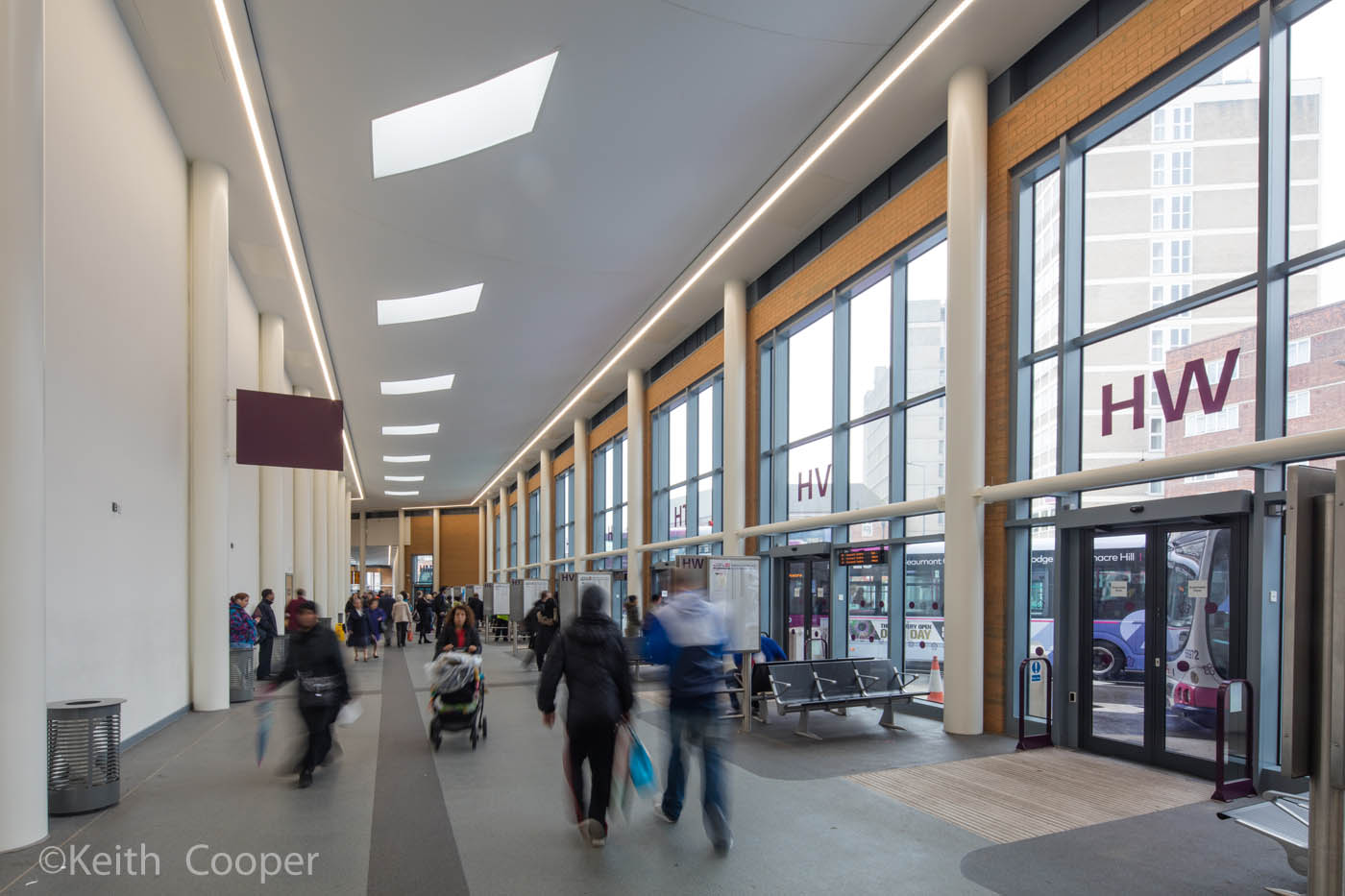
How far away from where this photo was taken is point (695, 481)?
19.1m

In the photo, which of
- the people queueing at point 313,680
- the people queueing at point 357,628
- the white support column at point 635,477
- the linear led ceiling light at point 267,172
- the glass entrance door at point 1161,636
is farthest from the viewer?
the white support column at point 635,477

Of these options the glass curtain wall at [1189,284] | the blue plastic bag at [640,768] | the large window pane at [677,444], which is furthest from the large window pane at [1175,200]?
the large window pane at [677,444]

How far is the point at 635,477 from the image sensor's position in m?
21.8

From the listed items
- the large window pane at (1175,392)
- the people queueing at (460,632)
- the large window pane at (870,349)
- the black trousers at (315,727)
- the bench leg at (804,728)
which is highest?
the large window pane at (870,349)

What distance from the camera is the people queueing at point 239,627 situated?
11.8 meters

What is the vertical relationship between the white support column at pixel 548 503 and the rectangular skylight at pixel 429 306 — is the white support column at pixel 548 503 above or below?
below

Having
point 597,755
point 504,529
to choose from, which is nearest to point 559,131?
point 597,755

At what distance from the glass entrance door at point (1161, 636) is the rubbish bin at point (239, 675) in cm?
997

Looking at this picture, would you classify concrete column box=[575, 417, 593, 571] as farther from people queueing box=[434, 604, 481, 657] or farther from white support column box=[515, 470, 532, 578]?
people queueing box=[434, 604, 481, 657]

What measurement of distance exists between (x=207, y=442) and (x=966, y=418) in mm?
8449

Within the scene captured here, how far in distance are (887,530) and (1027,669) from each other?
3.16m

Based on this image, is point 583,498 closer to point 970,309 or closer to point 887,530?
point 887,530

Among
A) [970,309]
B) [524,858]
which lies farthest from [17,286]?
[970,309]

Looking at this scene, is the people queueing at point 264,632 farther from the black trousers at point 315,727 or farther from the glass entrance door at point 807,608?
the glass entrance door at point 807,608
